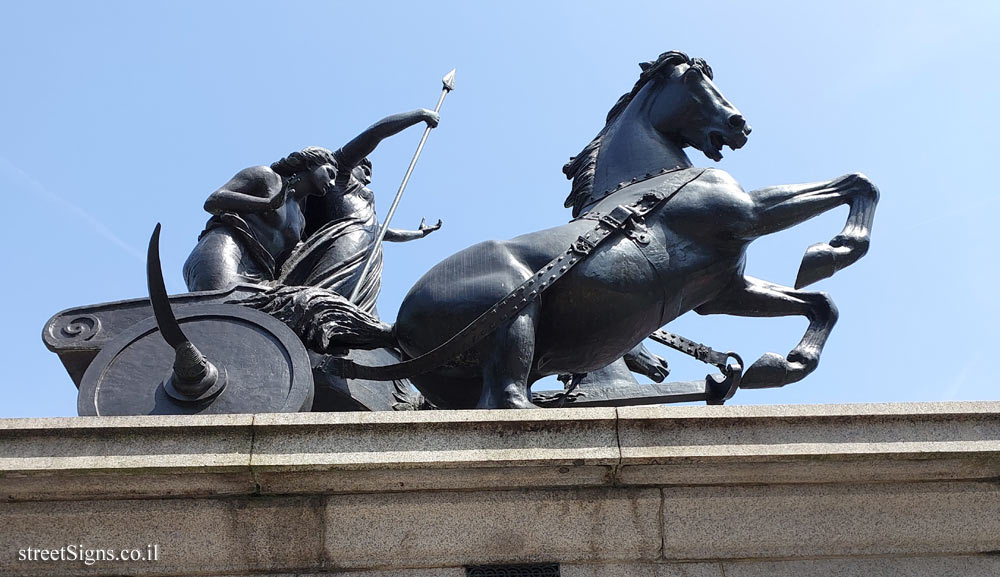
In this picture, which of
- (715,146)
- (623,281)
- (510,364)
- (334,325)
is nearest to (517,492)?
(510,364)

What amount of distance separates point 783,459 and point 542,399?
258cm

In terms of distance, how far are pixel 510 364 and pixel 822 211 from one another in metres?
2.24

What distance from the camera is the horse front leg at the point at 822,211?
620 centimetres

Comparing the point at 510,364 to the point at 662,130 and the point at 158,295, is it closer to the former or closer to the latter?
the point at 158,295

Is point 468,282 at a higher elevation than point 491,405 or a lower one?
higher

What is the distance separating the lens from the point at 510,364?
544 cm

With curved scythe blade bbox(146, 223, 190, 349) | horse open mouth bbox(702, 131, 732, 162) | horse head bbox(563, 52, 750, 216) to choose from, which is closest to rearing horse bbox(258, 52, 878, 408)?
horse head bbox(563, 52, 750, 216)

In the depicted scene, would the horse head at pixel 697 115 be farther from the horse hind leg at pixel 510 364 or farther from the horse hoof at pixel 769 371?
the horse hind leg at pixel 510 364

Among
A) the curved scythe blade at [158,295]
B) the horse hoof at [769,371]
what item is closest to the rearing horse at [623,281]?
the horse hoof at [769,371]

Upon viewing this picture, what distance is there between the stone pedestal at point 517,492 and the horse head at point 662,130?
8.60ft

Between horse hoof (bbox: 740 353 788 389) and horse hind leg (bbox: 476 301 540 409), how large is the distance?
1.27 meters

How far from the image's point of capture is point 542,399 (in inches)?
269

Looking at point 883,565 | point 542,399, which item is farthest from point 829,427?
point 542,399

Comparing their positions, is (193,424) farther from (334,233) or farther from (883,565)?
(334,233)
